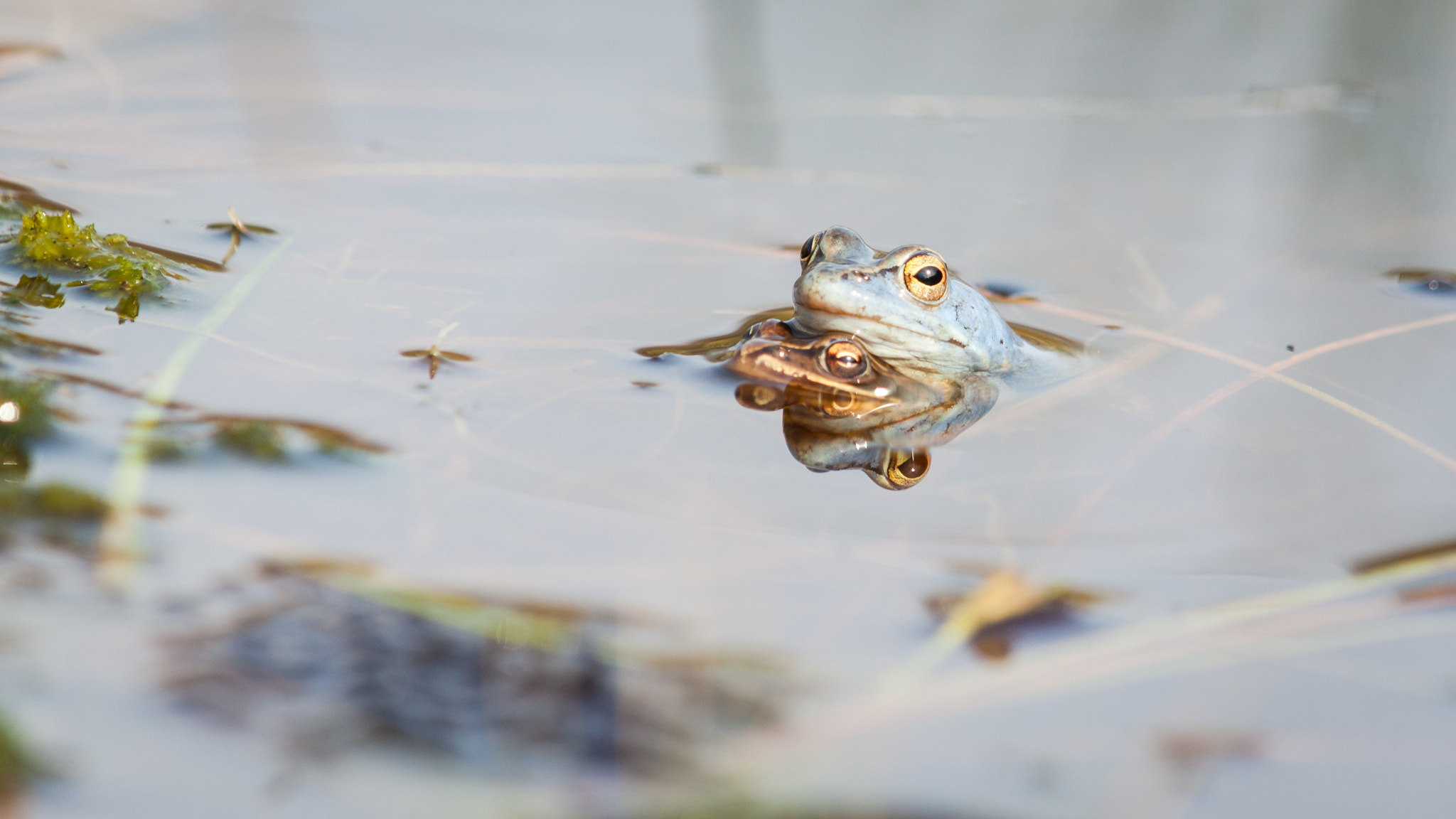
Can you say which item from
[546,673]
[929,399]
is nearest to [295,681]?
[546,673]

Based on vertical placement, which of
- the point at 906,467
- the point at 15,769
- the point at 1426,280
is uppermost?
the point at 1426,280

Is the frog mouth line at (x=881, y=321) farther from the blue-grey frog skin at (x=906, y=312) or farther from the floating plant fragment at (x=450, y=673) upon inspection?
the floating plant fragment at (x=450, y=673)

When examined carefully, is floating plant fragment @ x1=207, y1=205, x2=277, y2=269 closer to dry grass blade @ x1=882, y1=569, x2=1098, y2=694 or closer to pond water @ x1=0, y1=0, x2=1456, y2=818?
pond water @ x1=0, y1=0, x2=1456, y2=818

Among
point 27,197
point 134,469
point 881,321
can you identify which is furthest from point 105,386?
point 881,321

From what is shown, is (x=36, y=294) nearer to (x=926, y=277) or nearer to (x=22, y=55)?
(x=926, y=277)

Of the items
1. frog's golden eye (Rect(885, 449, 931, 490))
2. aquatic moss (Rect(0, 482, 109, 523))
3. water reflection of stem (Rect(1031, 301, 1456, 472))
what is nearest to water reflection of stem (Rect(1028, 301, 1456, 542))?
water reflection of stem (Rect(1031, 301, 1456, 472))

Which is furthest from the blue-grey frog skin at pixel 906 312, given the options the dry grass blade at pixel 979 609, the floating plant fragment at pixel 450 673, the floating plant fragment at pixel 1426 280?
the floating plant fragment at pixel 1426 280

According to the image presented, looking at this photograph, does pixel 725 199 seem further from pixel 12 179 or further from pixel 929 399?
pixel 12 179
